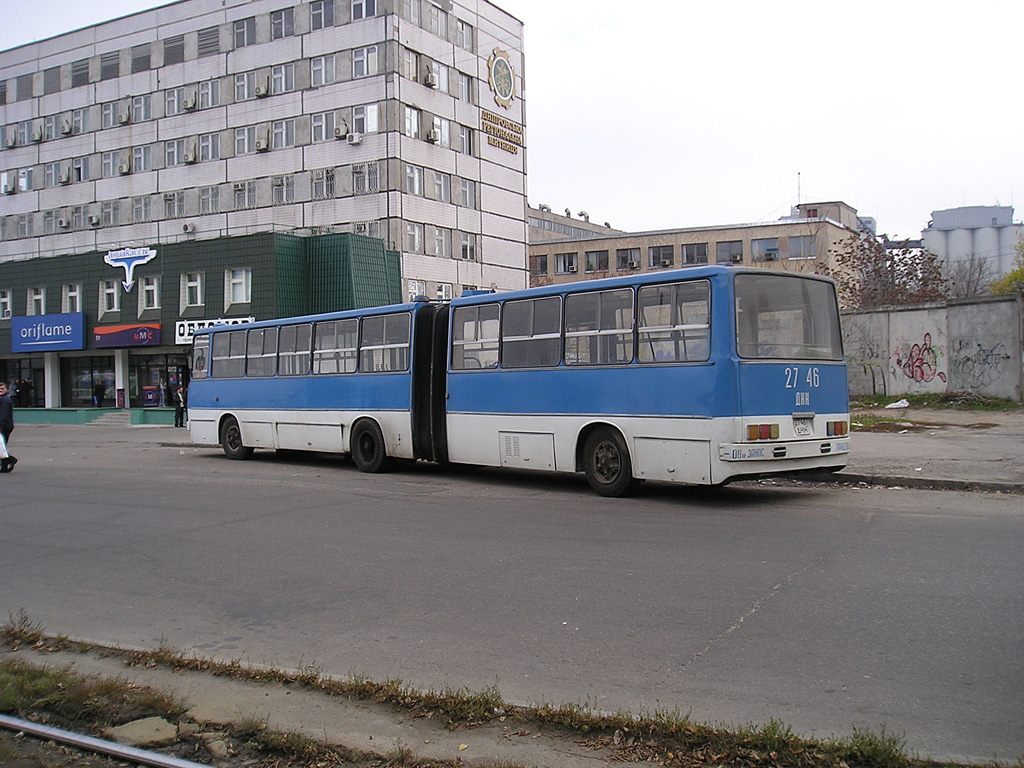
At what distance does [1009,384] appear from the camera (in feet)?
75.5

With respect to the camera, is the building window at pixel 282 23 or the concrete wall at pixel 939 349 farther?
the building window at pixel 282 23

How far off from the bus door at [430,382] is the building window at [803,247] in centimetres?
6451

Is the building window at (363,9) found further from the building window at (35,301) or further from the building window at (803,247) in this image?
the building window at (803,247)

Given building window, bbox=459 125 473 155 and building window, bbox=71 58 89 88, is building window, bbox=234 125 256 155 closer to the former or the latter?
building window, bbox=459 125 473 155

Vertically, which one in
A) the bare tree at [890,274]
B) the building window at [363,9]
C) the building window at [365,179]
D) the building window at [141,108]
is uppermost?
the building window at [363,9]

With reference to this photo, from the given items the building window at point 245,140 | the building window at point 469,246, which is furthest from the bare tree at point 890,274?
the building window at point 245,140

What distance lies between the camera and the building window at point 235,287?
41.3 m

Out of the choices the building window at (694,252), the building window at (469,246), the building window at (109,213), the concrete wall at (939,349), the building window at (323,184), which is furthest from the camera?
the building window at (694,252)

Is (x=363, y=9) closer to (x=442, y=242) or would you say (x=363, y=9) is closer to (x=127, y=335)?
(x=442, y=242)

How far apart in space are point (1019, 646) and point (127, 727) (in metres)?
5.05

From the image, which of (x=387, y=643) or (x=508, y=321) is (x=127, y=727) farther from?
(x=508, y=321)

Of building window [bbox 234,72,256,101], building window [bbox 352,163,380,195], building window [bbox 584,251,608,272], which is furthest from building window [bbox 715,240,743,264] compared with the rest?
building window [bbox 234,72,256,101]

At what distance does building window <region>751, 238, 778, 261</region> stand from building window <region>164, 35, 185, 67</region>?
4744 cm

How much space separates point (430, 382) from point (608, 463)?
4.22 m
